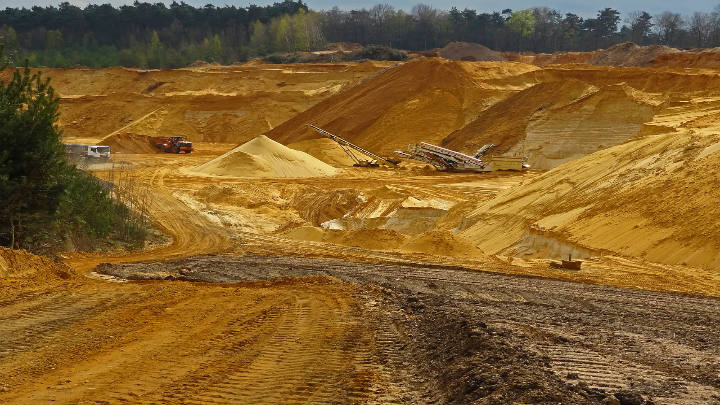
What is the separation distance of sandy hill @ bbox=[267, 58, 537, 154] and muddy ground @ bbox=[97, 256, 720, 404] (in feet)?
117

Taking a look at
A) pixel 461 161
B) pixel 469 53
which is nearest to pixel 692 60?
pixel 461 161

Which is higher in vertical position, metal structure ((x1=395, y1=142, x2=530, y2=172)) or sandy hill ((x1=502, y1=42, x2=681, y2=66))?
sandy hill ((x1=502, y1=42, x2=681, y2=66))

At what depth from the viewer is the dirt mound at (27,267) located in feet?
47.8

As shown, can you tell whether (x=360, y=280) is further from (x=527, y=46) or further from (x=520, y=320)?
(x=527, y=46)

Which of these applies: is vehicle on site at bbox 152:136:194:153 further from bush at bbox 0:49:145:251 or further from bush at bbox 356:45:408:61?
bush at bbox 356:45:408:61

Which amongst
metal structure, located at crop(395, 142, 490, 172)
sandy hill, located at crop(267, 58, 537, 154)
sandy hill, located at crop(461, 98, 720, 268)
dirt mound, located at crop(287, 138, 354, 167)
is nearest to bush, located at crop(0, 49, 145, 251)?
sandy hill, located at crop(461, 98, 720, 268)

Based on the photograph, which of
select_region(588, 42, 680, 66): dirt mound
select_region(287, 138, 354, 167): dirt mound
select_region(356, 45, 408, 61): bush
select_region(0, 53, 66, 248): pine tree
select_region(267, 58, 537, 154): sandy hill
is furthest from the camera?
select_region(356, 45, 408, 61): bush

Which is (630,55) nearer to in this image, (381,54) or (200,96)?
(381,54)

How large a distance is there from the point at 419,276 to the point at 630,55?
65.9 metres

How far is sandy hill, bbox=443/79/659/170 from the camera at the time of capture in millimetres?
41000

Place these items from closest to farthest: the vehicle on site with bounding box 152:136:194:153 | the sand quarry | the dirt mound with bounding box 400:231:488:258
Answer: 1. the sand quarry
2. the dirt mound with bounding box 400:231:488:258
3. the vehicle on site with bounding box 152:136:194:153

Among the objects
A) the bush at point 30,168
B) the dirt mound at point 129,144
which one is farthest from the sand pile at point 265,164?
the bush at point 30,168

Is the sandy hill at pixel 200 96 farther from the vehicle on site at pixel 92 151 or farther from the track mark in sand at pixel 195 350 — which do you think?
the track mark in sand at pixel 195 350

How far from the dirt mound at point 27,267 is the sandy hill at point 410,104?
3571 cm
